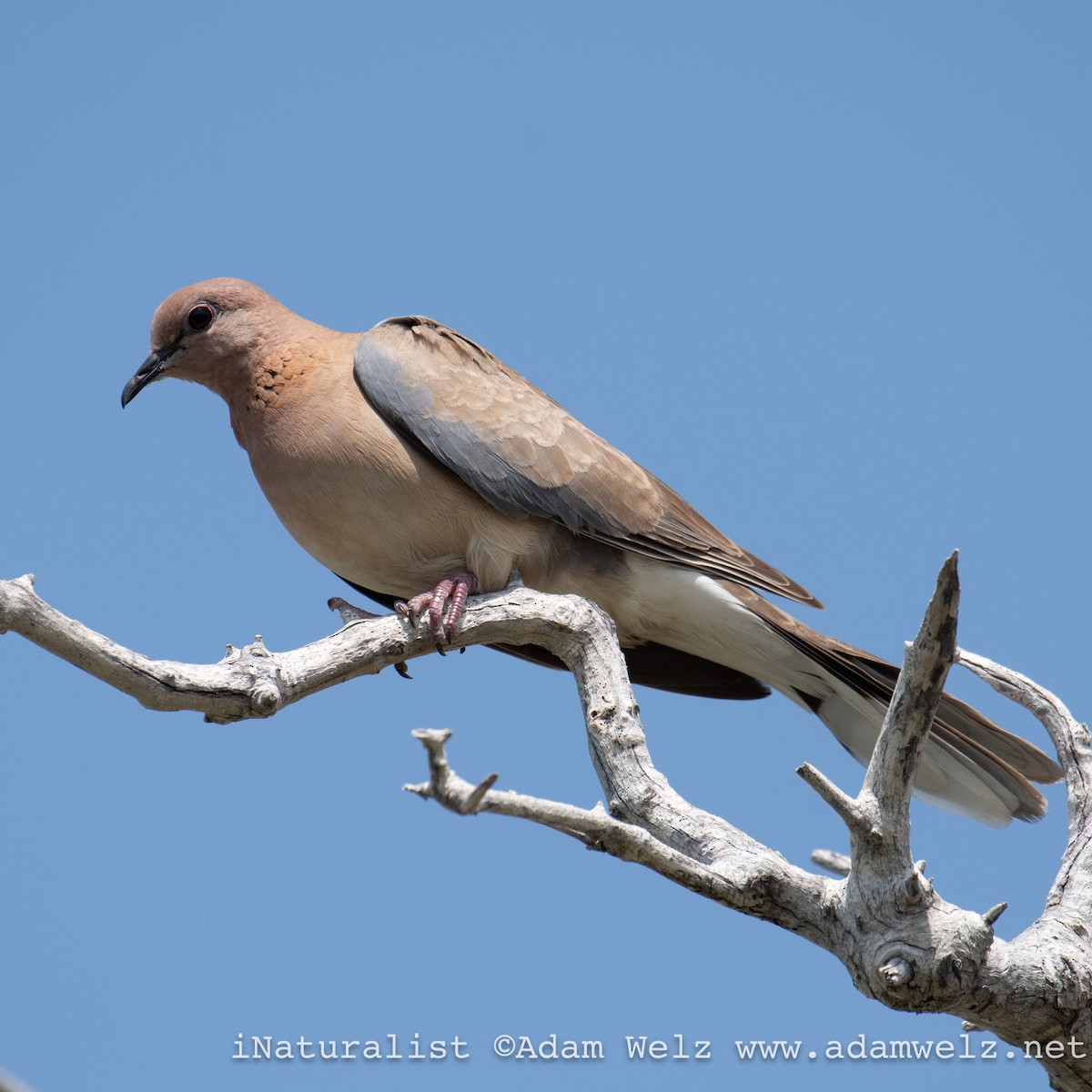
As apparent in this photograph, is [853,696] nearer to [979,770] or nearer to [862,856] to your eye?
[979,770]

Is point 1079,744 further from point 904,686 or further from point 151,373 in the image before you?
point 151,373

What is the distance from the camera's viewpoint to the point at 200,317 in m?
5.21

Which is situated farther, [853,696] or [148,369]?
[148,369]

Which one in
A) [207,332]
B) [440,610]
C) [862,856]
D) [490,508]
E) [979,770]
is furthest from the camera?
[207,332]

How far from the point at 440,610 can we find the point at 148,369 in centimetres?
190

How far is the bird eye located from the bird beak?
0.13 meters

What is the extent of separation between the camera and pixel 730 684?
5297 millimetres

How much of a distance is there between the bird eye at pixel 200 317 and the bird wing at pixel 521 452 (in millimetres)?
690

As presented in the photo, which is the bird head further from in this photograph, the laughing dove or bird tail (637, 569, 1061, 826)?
bird tail (637, 569, 1061, 826)

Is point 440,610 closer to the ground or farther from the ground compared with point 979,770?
farther from the ground

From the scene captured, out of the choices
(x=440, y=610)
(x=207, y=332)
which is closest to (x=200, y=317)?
(x=207, y=332)

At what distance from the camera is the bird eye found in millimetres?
5199

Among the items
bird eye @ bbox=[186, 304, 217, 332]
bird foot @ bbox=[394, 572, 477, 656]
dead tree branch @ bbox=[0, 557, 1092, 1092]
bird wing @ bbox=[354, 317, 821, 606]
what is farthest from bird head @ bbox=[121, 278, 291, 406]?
dead tree branch @ bbox=[0, 557, 1092, 1092]

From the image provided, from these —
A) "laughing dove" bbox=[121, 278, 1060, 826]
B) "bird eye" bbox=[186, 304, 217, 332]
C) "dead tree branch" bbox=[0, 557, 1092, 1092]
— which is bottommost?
"dead tree branch" bbox=[0, 557, 1092, 1092]
